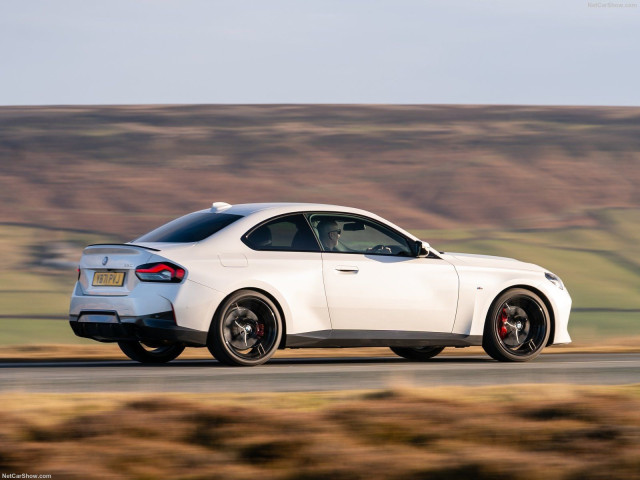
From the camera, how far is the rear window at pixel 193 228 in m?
10.4

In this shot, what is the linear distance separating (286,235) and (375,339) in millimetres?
1277

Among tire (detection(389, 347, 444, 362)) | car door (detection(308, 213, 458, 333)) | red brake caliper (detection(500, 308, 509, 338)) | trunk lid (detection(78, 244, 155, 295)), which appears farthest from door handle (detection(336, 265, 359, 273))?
tire (detection(389, 347, 444, 362))

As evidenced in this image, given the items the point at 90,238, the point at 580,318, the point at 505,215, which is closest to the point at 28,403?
the point at 580,318

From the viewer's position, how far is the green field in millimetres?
34094

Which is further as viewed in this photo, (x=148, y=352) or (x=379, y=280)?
(x=148, y=352)

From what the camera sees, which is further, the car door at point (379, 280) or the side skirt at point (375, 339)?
the car door at point (379, 280)

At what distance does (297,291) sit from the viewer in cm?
1034

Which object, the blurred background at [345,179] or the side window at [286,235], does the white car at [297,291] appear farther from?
the blurred background at [345,179]

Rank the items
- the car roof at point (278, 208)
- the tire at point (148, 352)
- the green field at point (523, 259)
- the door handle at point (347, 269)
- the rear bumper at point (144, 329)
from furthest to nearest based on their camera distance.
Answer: the green field at point (523, 259)
the tire at point (148, 352)
the car roof at point (278, 208)
the door handle at point (347, 269)
the rear bumper at point (144, 329)

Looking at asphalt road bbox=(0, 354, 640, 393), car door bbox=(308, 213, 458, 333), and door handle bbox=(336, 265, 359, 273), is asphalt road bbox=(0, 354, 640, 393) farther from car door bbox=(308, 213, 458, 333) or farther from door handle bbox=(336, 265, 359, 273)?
door handle bbox=(336, 265, 359, 273)

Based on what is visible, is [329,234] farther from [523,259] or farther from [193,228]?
[523,259]

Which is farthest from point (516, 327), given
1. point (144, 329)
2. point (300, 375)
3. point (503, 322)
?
point (144, 329)

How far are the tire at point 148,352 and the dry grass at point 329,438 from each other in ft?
14.9

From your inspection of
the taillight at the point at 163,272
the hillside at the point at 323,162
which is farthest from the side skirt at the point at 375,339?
the hillside at the point at 323,162
